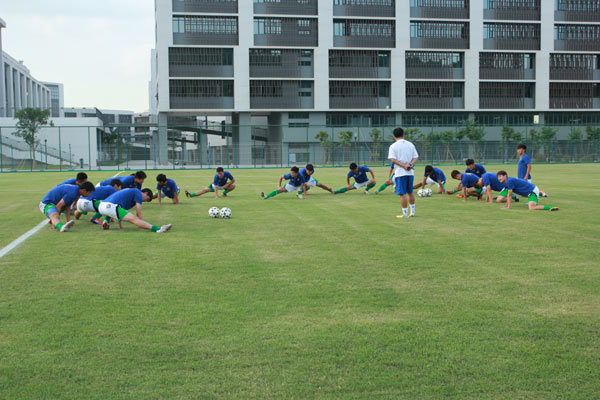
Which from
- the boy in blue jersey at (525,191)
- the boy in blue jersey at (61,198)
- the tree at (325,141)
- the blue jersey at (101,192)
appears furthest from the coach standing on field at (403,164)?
the tree at (325,141)

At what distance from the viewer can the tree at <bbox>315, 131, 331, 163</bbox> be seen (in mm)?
53812

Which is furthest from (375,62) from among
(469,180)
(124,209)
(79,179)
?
(124,209)

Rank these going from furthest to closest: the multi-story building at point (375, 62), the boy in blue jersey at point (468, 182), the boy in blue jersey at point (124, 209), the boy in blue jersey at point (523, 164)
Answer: the multi-story building at point (375, 62), the boy in blue jersey at point (468, 182), the boy in blue jersey at point (523, 164), the boy in blue jersey at point (124, 209)

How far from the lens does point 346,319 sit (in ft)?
16.6

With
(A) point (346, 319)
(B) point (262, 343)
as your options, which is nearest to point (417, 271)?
(A) point (346, 319)

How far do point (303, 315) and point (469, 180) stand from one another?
13.0 metres

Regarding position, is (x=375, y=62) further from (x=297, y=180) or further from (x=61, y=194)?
(x=61, y=194)

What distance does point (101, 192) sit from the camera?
12211 millimetres

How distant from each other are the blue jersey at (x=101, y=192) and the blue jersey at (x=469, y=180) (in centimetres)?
1013

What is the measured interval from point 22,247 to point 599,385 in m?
8.42

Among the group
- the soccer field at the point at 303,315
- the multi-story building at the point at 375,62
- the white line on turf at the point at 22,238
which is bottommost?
the soccer field at the point at 303,315

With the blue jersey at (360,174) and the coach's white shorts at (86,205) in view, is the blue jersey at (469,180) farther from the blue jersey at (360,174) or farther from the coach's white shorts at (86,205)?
the coach's white shorts at (86,205)

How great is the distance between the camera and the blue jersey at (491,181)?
16031 millimetres

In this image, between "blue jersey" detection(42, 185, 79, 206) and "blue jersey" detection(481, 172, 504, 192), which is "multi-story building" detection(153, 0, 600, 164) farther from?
"blue jersey" detection(42, 185, 79, 206)
